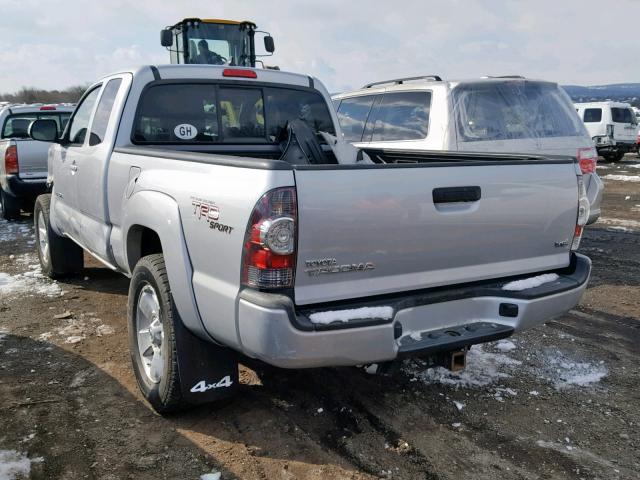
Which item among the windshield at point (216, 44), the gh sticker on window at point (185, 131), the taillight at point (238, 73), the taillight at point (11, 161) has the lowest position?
the taillight at point (11, 161)

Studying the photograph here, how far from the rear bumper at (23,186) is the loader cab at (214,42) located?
486 centimetres

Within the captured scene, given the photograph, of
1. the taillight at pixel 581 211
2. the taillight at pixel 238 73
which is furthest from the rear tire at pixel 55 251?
the taillight at pixel 581 211

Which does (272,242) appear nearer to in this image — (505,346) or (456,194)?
(456,194)

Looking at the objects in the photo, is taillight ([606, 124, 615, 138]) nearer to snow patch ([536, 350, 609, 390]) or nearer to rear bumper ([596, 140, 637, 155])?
rear bumper ([596, 140, 637, 155])

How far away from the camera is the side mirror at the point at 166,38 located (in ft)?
41.9

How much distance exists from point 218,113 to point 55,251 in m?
2.61

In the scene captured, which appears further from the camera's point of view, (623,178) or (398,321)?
(623,178)

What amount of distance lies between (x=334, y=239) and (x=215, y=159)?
2.45 ft

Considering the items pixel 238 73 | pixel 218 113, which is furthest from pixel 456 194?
pixel 238 73

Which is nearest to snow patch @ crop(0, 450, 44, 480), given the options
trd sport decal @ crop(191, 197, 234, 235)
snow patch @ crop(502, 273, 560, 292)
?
trd sport decal @ crop(191, 197, 234, 235)

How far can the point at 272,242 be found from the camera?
2.54 meters

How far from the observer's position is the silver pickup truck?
2596 millimetres

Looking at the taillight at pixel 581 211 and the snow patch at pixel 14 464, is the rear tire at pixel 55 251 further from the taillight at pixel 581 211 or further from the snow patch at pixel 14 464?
the taillight at pixel 581 211

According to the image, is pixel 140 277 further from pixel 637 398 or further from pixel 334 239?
pixel 637 398
